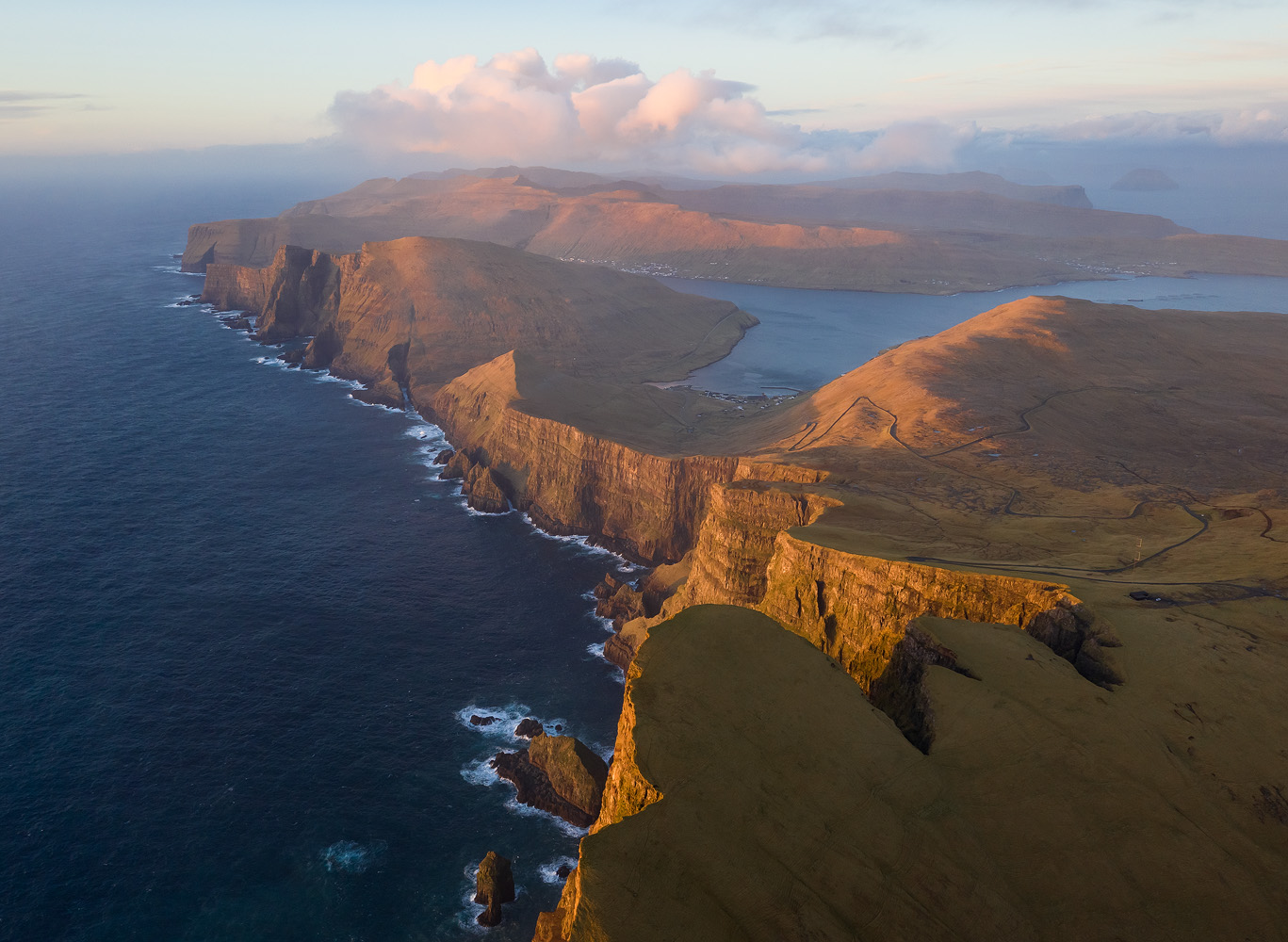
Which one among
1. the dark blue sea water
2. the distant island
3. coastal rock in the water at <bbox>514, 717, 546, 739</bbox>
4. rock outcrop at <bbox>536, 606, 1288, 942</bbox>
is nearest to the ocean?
the dark blue sea water

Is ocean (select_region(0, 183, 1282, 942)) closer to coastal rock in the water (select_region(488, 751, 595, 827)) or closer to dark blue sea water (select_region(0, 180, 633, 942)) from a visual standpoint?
dark blue sea water (select_region(0, 180, 633, 942))

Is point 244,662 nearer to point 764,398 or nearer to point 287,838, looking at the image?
point 287,838

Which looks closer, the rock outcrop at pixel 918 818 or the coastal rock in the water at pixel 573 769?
the rock outcrop at pixel 918 818

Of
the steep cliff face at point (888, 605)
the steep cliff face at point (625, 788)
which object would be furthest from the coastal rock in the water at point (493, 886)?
the steep cliff face at point (888, 605)

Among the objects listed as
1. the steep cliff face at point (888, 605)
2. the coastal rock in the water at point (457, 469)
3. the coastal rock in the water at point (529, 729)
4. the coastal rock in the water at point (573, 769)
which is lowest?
the coastal rock in the water at point (457, 469)

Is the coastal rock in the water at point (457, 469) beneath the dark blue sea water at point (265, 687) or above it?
beneath

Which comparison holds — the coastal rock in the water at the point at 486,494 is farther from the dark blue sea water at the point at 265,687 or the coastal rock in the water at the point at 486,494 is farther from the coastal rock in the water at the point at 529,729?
the coastal rock in the water at the point at 529,729

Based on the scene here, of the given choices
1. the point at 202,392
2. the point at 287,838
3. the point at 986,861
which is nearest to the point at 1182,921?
the point at 986,861
